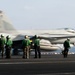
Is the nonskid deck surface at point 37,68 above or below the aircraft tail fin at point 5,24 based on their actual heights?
below

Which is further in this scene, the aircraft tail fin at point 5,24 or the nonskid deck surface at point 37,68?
the aircraft tail fin at point 5,24

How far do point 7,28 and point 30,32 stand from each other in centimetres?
354

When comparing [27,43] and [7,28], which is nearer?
[27,43]

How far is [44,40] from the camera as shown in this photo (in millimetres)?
48188

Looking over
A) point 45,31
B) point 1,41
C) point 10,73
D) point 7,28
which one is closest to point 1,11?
point 7,28

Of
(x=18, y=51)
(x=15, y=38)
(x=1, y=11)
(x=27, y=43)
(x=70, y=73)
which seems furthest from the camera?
(x=1, y=11)

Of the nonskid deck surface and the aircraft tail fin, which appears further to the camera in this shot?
the aircraft tail fin

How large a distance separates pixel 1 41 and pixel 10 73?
→ 13.7m

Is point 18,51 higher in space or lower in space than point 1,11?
lower

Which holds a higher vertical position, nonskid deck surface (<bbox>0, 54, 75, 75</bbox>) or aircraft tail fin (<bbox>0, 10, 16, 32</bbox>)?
aircraft tail fin (<bbox>0, 10, 16, 32</bbox>)

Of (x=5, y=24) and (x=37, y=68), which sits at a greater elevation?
(x=5, y=24)

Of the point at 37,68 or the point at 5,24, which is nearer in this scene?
the point at 37,68

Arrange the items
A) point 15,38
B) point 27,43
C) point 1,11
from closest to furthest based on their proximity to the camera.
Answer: point 27,43, point 15,38, point 1,11

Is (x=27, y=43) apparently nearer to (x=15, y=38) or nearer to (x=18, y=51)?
(x=18, y=51)
